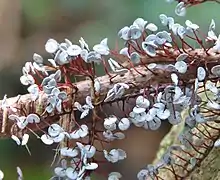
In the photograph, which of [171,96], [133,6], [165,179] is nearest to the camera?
[171,96]

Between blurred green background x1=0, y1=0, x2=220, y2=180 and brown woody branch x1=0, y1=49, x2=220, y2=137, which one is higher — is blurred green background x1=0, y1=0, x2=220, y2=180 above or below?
above

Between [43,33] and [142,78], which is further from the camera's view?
[43,33]

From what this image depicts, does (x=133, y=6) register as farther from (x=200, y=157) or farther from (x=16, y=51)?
(x=200, y=157)

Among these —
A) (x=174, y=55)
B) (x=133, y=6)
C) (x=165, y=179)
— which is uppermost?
(x=133, y=6)

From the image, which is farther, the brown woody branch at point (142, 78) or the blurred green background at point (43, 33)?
the blurred green background at point (43, 33)

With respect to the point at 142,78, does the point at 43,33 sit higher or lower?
higher

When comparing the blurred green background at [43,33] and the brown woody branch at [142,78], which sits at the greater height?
the blurred green background at [43,33]

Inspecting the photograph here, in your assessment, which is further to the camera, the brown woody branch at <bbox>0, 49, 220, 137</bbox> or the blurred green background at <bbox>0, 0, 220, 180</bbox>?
the blurred green background at <bbox>0, 0, 220, 180</bbox>

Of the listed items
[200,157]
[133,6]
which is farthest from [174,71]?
[133,6]
